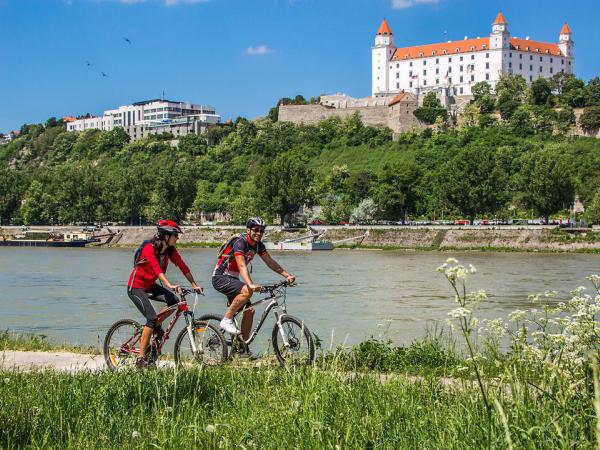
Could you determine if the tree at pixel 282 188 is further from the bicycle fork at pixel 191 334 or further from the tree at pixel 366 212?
the bicycle fork at pixel 191 334

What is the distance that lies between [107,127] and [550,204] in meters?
134

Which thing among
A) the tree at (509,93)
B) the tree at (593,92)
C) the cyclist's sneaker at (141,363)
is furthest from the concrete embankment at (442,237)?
the cyclist's sneaker at (141,363)

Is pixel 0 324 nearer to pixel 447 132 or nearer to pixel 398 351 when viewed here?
pixel 398 351

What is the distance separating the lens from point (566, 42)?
13162cm

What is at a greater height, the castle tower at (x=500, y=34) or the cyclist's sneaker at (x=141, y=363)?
the castle tower at (x=500, y=34)

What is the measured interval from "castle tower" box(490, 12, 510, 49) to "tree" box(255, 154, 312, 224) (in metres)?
55.9

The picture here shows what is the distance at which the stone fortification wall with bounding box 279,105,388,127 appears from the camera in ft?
366

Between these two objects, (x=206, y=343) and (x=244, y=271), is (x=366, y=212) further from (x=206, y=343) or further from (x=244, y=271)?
(x=206, y=343)

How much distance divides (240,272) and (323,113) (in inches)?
4312

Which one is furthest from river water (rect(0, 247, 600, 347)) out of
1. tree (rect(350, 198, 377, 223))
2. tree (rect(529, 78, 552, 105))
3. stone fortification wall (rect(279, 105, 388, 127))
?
tree (rect(529, 78, 552, 105))

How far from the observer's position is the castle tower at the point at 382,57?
130125 millimetres

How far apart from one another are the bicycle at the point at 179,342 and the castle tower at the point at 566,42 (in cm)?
13337

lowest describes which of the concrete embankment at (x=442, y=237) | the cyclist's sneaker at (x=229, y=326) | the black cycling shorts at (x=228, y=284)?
the concrete embankment at (x=442, y=237)

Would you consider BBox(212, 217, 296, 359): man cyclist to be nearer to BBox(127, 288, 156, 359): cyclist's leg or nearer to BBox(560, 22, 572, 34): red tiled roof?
BBox(127, 288, 156, 359): cyclist's leg
